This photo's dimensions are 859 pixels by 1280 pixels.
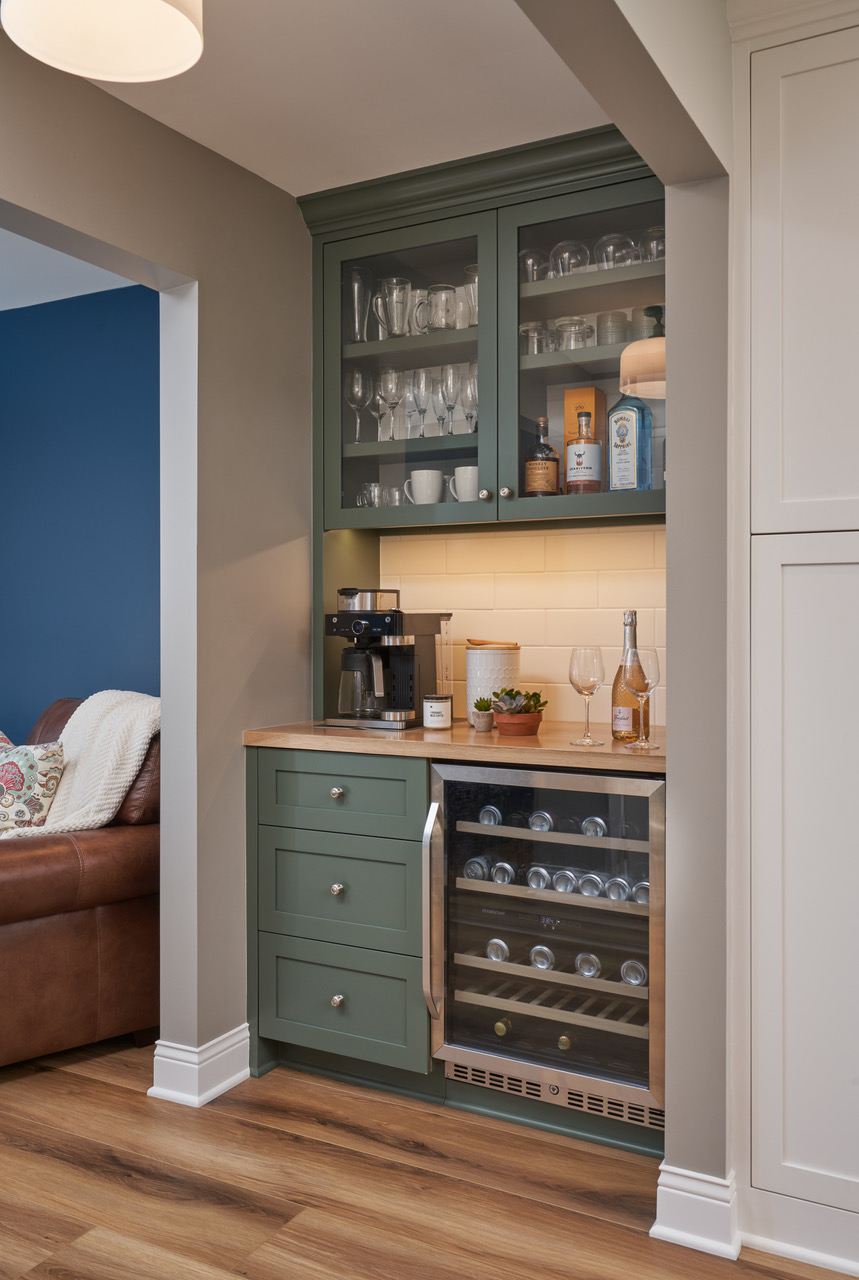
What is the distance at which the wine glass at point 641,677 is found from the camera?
8.05 ft

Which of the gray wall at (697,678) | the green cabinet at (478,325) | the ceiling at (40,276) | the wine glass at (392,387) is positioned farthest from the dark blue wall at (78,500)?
the gray wall at (697,678)

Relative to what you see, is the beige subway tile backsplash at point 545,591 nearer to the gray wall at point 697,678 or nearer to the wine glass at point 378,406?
the wine glass at point 378,406

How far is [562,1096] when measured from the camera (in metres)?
2.44

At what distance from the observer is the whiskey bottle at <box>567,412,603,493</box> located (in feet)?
8.90

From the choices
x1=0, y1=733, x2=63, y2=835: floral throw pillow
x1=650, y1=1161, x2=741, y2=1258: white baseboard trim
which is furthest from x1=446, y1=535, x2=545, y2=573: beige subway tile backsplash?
x1=650, y1=1161, x2=741, y2=1258: white baseboard trim

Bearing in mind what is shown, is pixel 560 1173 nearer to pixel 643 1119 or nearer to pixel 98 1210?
pixel 643 1119

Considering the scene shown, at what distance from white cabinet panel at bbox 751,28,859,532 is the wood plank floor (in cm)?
151

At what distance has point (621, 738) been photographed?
2.52m

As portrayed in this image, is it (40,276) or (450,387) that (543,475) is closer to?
(450,387)

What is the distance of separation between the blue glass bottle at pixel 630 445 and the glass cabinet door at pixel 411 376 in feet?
1.14

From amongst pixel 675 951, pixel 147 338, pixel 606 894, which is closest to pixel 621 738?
pixel 606 894

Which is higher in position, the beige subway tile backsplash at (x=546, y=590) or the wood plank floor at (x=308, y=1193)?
the beige subway tile backsplash at (x=546, y=590)

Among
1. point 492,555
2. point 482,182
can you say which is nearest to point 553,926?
point 492,555

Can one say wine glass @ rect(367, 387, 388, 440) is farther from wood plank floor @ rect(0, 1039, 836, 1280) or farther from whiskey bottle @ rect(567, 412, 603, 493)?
wood plank floor @ rect(0, 1039, 836, 1280)
